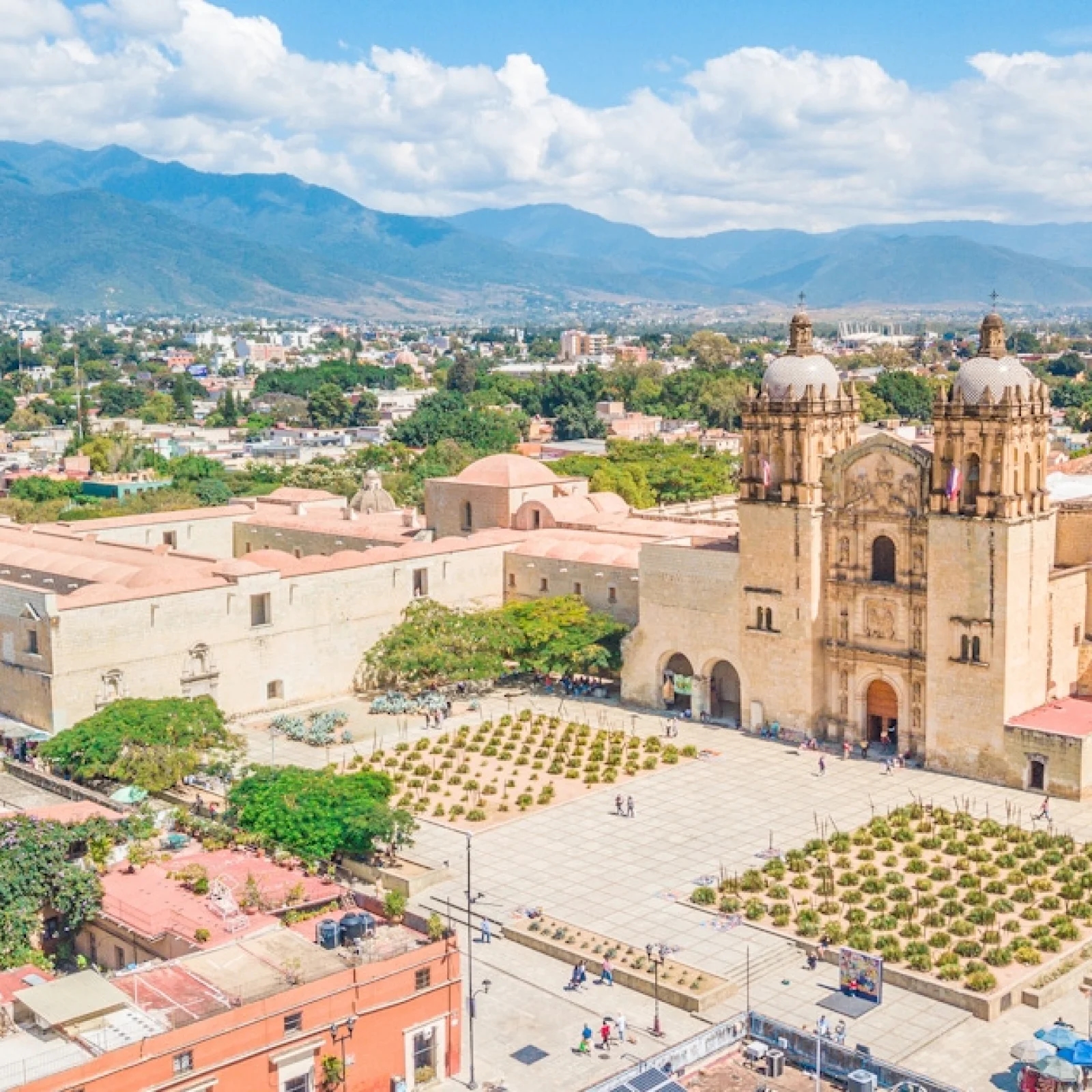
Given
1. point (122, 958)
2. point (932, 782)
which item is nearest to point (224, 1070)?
point (122, 958)

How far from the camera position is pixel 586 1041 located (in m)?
25.5

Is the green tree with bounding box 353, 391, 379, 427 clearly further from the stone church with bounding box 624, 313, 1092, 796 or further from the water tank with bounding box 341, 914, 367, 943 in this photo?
the water tank with bounding box 341, 914, 367, 943

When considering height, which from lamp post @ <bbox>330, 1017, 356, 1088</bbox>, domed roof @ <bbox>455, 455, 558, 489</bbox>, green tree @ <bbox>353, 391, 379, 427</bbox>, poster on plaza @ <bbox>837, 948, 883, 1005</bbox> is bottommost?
poster on plaza @ <bbox>837, 948, 883, 1005</bbox>

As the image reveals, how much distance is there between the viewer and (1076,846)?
3447 centimetres

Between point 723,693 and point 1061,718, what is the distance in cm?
1108

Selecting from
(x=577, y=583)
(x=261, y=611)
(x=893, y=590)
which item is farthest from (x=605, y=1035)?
(x=577, y=583)

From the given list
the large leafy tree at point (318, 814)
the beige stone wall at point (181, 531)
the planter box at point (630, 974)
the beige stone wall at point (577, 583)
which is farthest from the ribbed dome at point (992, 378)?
the beige stone wall at point (181, 531)

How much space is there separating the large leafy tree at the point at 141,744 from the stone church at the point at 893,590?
48.2ft

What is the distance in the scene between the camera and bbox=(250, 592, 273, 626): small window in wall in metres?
47.0

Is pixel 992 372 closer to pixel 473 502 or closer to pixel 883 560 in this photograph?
pixel 883 560

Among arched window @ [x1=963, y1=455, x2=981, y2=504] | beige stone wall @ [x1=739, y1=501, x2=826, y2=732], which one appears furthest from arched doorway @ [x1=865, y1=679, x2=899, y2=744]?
arched window @ [x1=963, y1=455, x2=981, y2=504]

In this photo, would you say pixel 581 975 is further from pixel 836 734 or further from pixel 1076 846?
pixel 836 734

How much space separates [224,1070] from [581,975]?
29.9 ft

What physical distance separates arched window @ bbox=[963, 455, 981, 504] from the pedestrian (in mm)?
20169
